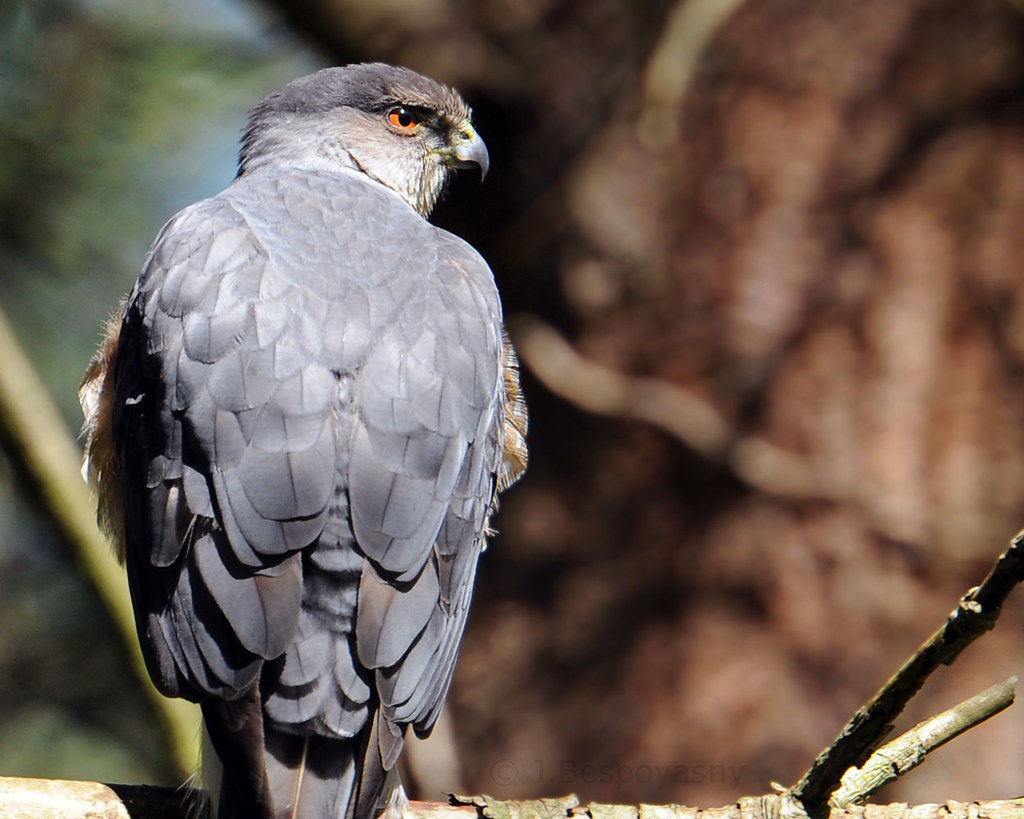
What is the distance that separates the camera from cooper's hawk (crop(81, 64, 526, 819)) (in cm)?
286

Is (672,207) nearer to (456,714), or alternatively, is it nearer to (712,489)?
(712,489)

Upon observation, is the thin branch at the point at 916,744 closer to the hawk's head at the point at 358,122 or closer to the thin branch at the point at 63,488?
the thin branch at the point at 63,488

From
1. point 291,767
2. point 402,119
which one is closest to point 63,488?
point 291,767

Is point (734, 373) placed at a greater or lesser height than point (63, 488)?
greater

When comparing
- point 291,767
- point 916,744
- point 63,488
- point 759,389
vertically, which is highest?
point 759,389

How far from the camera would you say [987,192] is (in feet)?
15.1

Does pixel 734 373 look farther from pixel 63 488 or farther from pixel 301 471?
pixel 63 488

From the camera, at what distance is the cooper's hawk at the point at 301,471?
286 centimetres

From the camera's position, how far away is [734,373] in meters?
4.55

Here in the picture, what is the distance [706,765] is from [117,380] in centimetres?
251

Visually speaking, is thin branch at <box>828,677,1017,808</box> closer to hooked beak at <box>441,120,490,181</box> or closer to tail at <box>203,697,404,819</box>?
tail at <box>203,697,404,819</box>

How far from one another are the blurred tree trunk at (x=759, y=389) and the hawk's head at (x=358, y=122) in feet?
1.39
